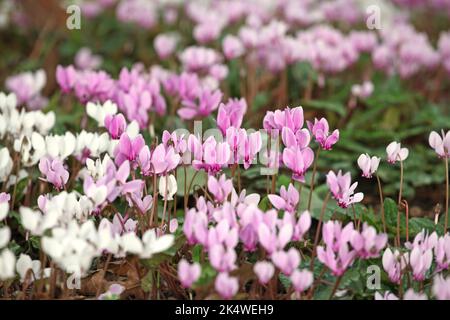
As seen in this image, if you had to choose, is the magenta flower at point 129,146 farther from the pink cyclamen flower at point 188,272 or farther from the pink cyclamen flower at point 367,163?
the pink cyclamen flower at point 367,163

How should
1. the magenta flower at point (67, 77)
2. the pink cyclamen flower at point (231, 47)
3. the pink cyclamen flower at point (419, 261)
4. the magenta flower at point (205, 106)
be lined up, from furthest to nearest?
1. the pink cyclamen flower at point (231, 47)
2. the magenta flower at point (67, 77)
3. the magenta flower at point (205, 106)
4. the pink cyclamen flower at point (419, 261)

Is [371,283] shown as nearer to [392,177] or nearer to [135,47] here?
[392,177]

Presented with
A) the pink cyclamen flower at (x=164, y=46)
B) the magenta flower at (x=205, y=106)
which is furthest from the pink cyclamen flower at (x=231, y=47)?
the magenta flower at (x=205, y=106)

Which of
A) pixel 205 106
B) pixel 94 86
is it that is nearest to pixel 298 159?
pixel 205 106

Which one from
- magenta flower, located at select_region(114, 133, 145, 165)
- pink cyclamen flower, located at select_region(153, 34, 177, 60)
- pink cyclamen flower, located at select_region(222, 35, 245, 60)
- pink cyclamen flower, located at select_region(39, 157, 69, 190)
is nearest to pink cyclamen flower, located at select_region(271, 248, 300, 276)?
magenta flower, located at select_region(114, 133, 145, 165)

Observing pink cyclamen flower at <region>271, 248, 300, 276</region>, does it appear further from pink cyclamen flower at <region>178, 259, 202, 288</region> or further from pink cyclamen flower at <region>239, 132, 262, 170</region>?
pink cyclamen flower at <region>239, 132, 262, 170</region>

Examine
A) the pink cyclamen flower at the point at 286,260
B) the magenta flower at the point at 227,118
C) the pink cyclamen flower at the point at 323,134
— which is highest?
the magenta flower at the point at 227,118
